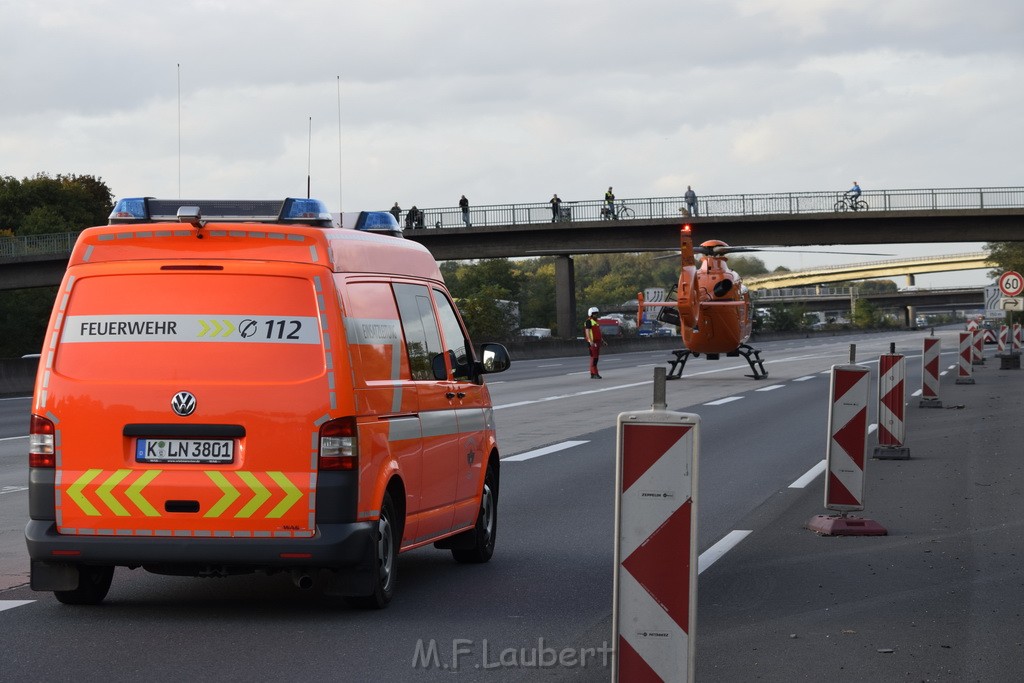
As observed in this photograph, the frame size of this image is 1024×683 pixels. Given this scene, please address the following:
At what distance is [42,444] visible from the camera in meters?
7.48

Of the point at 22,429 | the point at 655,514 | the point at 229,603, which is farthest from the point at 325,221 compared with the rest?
the point at 22,429

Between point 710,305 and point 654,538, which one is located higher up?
point 710,305

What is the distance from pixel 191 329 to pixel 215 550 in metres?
1.10

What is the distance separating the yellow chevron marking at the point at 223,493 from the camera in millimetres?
7258

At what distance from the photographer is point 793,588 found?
8.61 meters

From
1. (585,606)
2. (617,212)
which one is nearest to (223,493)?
(585,606)

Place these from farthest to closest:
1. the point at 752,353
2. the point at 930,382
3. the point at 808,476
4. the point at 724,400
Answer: the point at 752,353
the point at 724,400
the point at 930,382
the point at 808,476

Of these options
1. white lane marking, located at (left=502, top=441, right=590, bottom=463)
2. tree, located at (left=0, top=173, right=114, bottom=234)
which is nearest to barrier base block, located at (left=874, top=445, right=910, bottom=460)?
white lane marking, located at (left=502, top=441, right=590, bottom=463)

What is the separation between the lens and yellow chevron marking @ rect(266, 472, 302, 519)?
23.8 feet

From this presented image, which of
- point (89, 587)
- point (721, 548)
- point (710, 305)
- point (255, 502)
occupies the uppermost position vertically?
point (710, 305)

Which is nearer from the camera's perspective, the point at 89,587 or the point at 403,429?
the point at 89,587

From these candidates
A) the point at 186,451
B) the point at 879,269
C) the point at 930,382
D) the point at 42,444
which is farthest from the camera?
the point at 879,269

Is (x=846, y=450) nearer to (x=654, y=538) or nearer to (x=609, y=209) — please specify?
(x=654, y=538)

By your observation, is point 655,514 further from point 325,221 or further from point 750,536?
point 750,536
